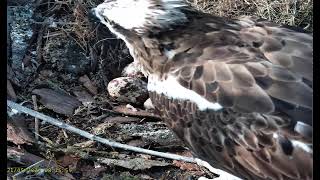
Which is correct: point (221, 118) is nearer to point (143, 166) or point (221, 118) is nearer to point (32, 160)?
point (143, 166)

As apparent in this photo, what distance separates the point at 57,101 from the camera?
4809 millimetres

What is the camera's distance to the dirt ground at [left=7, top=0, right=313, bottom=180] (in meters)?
4.38

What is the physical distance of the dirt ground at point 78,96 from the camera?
438cm

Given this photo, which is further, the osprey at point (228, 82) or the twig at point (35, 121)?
the twig at point (35, 121)

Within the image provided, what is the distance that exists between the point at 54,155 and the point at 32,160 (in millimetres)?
164

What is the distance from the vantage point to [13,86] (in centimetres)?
480

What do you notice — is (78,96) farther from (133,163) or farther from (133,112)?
(133,163)

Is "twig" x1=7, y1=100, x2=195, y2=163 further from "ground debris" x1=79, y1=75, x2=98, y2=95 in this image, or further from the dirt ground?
"ground debris" x1=79, y1=75, x2=98, y2=95
